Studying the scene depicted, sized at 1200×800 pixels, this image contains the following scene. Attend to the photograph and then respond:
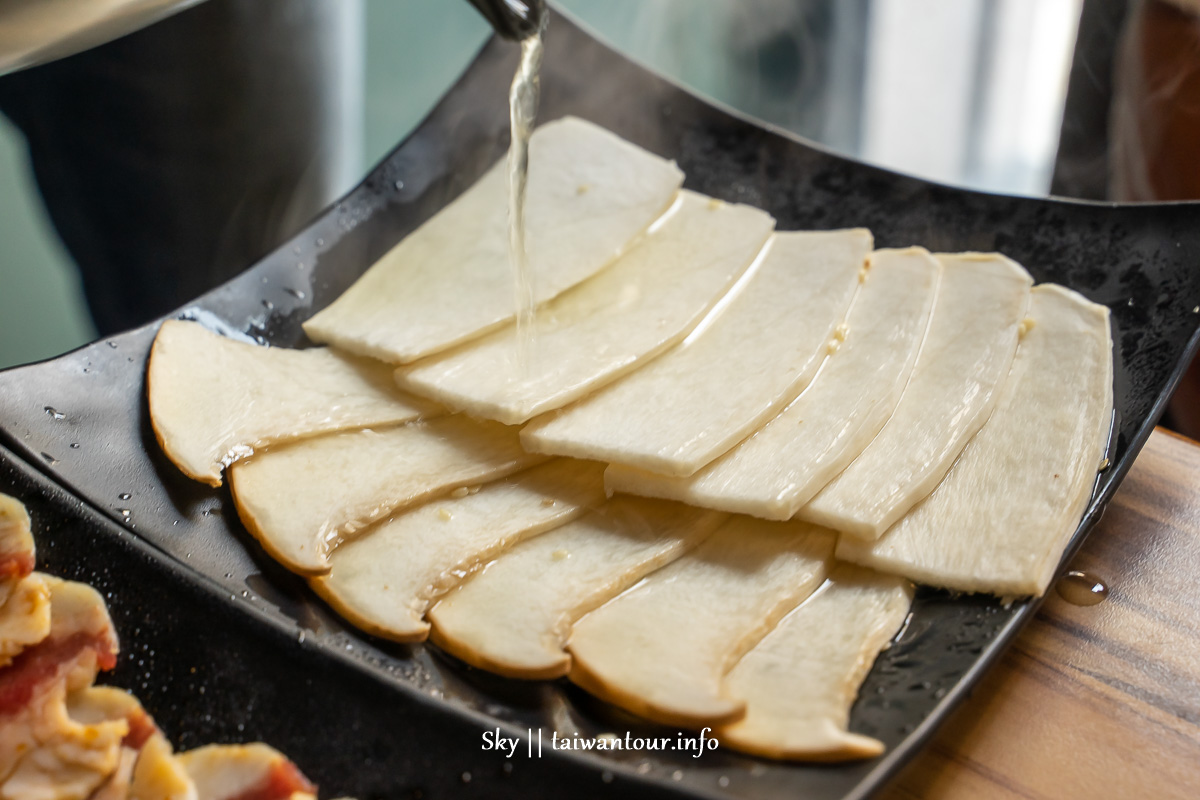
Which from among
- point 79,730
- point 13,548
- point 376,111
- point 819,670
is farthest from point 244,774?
point 376,111

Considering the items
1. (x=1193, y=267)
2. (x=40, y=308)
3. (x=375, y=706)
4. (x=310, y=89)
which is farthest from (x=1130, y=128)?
(x=40, y=308)

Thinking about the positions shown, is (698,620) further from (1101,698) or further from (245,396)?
(245,396)

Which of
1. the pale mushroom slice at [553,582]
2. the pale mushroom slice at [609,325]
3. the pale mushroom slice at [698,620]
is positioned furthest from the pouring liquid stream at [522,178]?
the pale mushroom slice at [698,620]

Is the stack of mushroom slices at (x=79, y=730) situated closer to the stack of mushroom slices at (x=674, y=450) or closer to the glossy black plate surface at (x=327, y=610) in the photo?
the glossy black plate surface at (x=327, y=610)

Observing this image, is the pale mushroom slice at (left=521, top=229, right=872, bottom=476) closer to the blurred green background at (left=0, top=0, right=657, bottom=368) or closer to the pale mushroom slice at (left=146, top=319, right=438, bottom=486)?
the pale mushroom slice at (left=146, top=319, right=438, bottom=486)

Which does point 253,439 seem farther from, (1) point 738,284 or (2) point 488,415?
(1) point 738,284

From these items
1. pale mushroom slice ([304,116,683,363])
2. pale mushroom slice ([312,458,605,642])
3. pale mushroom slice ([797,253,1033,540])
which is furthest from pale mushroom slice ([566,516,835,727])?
pale mushroom slice ([304,116,683,363])
